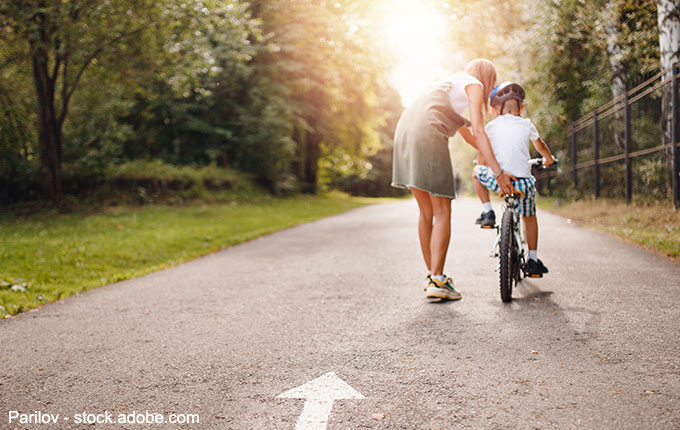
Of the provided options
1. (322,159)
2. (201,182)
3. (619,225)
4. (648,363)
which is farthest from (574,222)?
(322,159)

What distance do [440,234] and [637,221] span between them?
6270 mm

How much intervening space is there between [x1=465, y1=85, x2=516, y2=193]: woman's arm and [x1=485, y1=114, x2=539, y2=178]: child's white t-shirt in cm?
9

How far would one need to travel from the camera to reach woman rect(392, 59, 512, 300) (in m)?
4.50

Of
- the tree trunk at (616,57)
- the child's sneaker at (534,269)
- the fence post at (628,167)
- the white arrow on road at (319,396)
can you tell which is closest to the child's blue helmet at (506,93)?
the child's sneaker at (534,269)

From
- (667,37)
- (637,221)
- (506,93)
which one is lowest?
(637,221)

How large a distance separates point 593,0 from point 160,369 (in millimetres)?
13510

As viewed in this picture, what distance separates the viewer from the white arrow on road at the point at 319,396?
94.3 inches

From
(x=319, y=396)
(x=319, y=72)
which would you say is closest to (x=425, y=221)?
(x=319, y=396)

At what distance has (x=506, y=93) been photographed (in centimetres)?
455

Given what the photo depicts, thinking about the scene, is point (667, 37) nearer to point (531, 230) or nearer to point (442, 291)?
point (531, 230)

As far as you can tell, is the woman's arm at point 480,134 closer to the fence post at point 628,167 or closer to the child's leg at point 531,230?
the child's leg at point 531,230

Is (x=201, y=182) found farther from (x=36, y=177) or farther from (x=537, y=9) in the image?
(x=537, y=9)

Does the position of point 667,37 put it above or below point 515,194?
above

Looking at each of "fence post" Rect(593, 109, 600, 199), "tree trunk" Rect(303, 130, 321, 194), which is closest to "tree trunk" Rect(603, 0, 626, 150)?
"fence post" Rect(593, 109, 600, 199)
